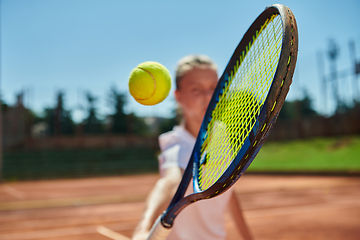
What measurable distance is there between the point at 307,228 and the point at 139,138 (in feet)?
80.9

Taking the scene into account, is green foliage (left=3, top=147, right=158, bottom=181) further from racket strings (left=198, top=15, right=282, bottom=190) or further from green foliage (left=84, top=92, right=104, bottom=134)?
Answer: racket strings (left=198, top=15, right=282, bottom=190)

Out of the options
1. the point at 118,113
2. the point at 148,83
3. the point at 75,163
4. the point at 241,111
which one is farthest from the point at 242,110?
the point at 118,113

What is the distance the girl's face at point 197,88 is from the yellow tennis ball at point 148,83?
0.11 meters

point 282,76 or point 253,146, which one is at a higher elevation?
point 282,76

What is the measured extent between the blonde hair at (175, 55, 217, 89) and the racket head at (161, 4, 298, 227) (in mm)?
191

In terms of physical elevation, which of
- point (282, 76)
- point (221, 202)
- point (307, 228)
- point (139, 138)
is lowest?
point (139, 138)

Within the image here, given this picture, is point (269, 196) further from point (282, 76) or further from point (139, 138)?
point (139, 138)

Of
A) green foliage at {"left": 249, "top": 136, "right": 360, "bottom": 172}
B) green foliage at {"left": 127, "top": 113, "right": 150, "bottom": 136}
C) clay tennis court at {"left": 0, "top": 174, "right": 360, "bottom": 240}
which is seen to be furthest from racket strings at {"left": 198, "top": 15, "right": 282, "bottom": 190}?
green foliage at {"left": 127, "top": 113, "right": 150, "bottom": 136}

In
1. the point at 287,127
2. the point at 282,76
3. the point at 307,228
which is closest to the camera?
the point at 282,76

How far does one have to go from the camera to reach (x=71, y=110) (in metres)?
30.4

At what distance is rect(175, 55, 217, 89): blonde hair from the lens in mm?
1689

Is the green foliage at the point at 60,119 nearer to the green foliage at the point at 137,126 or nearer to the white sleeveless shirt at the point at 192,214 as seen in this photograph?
the green foliage at the point at 137,126

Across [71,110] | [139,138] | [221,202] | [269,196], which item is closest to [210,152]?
[221,202]

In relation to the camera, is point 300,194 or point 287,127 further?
point 287,127
